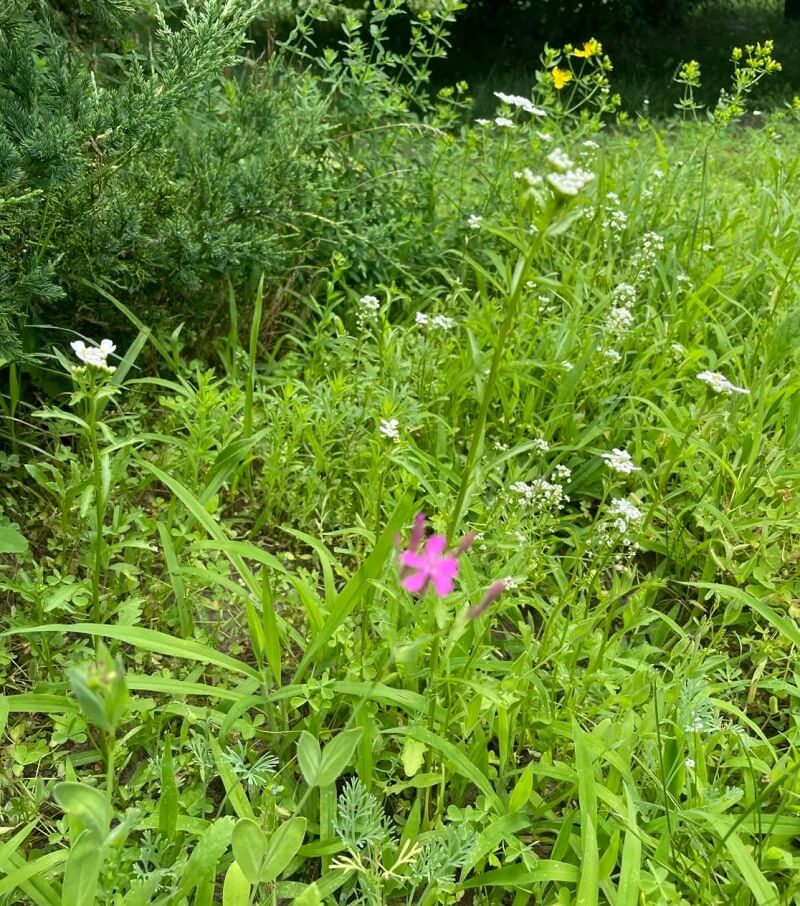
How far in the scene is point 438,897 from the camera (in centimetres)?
122

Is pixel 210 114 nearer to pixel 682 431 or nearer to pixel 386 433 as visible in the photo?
pixel 386 433

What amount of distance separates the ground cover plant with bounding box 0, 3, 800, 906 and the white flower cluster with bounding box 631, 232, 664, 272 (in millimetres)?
59

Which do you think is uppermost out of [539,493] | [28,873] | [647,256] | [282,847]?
[647,256]

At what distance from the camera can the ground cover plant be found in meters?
1.22

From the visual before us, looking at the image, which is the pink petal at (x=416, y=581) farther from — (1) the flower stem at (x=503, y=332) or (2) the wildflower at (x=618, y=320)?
(2) the wildflower at (x=618, y=320)

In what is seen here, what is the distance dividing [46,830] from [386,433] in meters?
0.93

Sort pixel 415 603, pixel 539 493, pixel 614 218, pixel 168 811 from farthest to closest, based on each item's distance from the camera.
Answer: pixel 614 218 → pixel 539 493 → pixel 415 603 → pixel 168 811

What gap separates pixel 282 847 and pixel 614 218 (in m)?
2.41

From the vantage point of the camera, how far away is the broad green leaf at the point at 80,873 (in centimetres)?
99

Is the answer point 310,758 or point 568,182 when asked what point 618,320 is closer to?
point 568,182

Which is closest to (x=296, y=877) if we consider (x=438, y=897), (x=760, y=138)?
(x=438, y=897)

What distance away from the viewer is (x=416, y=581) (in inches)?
33.4

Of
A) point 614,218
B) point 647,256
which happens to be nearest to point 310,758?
point 647,256

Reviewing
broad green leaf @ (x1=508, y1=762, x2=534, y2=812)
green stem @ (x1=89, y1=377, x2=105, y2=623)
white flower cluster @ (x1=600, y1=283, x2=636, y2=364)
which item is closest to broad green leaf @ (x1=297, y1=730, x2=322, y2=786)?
broad green leaf @ (x1=508, y1=762, x2=534, y2=812)
